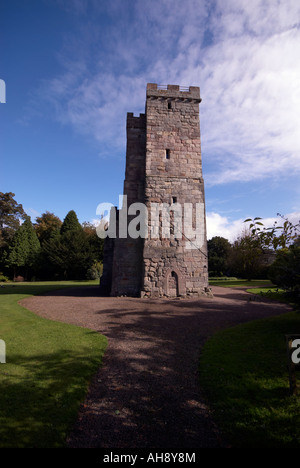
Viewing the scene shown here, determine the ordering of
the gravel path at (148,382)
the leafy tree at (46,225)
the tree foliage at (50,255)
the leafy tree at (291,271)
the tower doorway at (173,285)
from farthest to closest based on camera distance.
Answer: the leafy tree at (46,225), the tree foliage at (50,255), the tower doorway at (173,285), the leafy tree at (291,271), the gravel path at (148,382)

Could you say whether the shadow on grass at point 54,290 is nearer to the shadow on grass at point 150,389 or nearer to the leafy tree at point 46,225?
the shadow on grass at point 150,389

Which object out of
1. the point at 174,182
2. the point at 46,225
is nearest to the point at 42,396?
the point at 174,182

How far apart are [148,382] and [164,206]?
11426 mm

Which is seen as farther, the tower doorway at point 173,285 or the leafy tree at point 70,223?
the leafy tree at point 70,223

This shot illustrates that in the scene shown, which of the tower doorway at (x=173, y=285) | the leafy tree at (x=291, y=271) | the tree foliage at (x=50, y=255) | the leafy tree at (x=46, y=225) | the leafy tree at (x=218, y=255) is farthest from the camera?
the leafy tree at (x=46, y=225)

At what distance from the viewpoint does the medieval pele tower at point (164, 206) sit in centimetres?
1474

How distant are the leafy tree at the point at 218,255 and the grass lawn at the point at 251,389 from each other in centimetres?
3554

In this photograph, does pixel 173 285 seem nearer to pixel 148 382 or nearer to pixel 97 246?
pixel 148 382

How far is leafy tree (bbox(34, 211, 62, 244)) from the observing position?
46453mm

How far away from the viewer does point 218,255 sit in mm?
44688

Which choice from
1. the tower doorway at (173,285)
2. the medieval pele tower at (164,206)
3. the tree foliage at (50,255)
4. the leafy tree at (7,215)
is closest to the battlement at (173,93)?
the medieval pele tower at (164,206)

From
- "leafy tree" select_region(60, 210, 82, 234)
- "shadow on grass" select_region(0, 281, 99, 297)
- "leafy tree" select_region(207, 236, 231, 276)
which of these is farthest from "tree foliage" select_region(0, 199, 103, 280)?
"leafy tree" select_region(207, 236, 231, 276)
